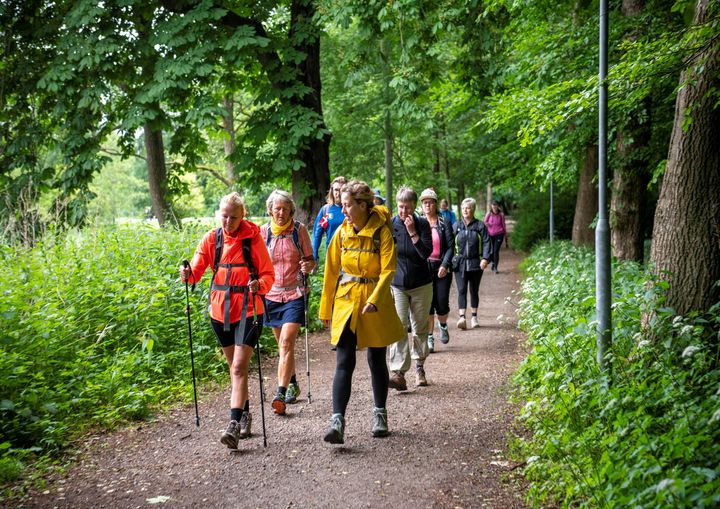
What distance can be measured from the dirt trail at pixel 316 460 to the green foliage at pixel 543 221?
20108mm

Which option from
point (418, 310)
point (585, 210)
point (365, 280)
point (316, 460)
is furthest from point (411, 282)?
point (585, 210)

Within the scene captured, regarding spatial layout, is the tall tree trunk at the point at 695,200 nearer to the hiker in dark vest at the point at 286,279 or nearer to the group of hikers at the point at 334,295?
the group of hikers at the point at 334,295

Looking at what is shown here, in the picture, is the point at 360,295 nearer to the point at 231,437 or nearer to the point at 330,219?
the point at 231,437

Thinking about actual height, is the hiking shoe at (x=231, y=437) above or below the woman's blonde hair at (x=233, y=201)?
below

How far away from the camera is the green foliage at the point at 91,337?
6.06 m

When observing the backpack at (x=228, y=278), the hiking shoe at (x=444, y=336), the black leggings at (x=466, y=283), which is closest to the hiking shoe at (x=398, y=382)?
the backpack at (x=228, y=278)

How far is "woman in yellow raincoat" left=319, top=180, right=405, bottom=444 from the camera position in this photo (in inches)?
219

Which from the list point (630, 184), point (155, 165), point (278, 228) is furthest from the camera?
point (155, 165)

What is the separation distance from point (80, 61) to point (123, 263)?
3757 mm

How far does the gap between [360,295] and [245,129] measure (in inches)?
337

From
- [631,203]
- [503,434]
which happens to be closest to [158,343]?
[503,434]

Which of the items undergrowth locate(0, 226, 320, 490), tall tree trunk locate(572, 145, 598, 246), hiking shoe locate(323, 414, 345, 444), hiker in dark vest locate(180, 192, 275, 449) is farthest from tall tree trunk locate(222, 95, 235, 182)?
tall tree trunk locate(572, 145, 598, 246)

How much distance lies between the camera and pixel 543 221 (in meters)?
26.8

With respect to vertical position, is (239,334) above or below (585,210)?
below
